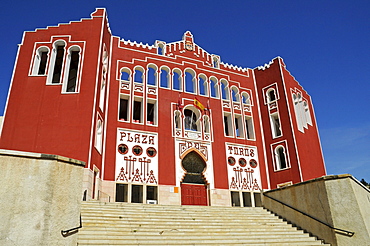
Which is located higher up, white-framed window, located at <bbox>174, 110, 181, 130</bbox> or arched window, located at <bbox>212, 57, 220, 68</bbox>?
arched window, located at <bbox>212, 57, 220, 68</bbox>

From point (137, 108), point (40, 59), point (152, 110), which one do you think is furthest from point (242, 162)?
point (40, 59)

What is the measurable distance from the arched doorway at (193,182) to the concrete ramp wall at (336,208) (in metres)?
9.17

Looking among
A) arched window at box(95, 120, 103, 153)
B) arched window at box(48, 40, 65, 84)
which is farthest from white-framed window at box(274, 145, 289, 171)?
arched window at box(48, 40, 65, 84)

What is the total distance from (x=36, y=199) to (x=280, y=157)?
68.1ft

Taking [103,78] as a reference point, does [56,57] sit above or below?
above

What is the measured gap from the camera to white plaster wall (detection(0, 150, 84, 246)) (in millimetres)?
7797

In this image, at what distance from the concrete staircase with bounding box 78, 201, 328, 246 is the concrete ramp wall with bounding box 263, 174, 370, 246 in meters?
0.61

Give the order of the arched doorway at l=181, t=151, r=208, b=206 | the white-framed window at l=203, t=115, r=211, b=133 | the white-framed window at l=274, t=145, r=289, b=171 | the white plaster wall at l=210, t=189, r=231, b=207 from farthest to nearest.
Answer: the white-framed window at l=203, t=115, r=211, b=133
the white-framed window at l=274, t=145, r=289, b=171
the white plaster wall at l=210, t=189, r=231, b=207
the arched doorway at l=181, t=151, r=208, b=206

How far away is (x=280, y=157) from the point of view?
25.2 metres

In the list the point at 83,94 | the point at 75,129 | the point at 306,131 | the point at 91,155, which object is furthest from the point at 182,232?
the point at 306,131

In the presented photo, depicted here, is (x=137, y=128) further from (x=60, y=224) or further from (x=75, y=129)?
(x=60, y=224)

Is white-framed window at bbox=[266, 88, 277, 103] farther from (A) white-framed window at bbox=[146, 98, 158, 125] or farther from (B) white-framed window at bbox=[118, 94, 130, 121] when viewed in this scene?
(B) white-framed window at bbox=[118, 94, 130, 121]

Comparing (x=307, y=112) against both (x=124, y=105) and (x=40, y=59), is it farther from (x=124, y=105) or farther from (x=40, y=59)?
(x=40, y=59)

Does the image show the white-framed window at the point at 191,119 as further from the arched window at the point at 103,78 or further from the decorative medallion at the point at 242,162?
the arched window at the point at 103,78
